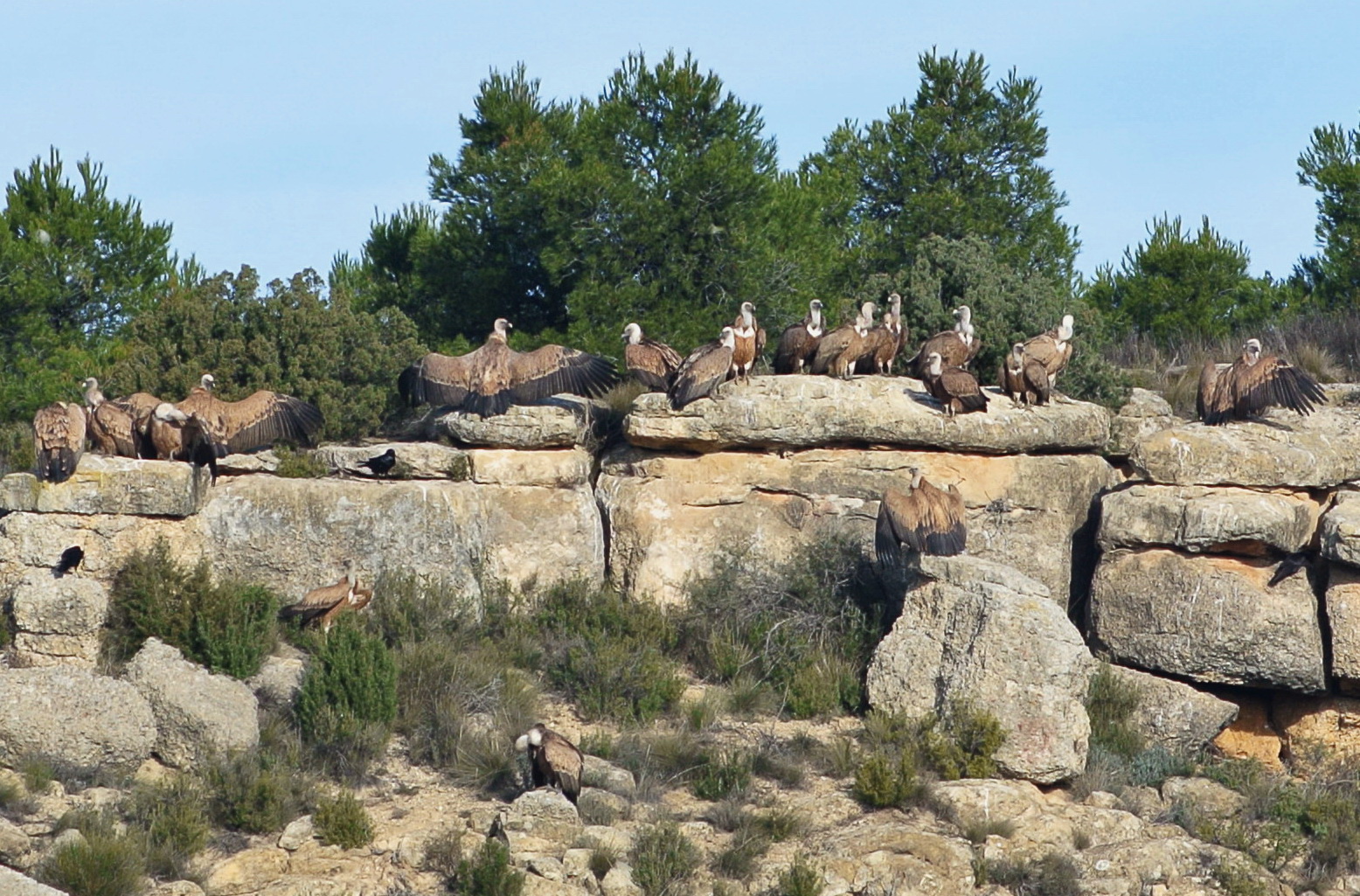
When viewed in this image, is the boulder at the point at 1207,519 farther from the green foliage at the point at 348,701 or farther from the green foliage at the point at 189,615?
the green foliage at the point at 189,615

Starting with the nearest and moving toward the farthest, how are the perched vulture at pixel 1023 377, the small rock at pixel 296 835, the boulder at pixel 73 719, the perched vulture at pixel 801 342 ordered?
the small rock at pixel 296 835, the boulder at pixel 73 719, the perched vulture at pixel 1023 377, the perched vulture at pixel 801 342

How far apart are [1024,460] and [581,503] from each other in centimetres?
496

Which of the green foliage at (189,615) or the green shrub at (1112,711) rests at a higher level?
the green foliage at (189,615)

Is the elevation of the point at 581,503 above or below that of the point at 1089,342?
below

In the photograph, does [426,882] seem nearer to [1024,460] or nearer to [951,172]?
[1024,460]

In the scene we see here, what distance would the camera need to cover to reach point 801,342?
22688 millimetres

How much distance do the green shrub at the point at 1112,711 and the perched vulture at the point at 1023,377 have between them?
327 cm

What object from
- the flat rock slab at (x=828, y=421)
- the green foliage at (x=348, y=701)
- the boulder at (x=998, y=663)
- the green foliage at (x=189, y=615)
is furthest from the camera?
the flat rock slab at (x=828, y=421)

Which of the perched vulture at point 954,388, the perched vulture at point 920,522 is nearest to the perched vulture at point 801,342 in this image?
the perched vulture at point 954,388

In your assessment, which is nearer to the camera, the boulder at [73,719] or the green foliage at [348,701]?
the boulder at [73,719]

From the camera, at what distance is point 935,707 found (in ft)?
62.2

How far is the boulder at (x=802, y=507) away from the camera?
21672 millimetres

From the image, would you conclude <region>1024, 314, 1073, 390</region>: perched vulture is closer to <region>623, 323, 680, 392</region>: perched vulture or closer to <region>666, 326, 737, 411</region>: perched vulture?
<region>666, 326, 737, 411</region>: perched vulture

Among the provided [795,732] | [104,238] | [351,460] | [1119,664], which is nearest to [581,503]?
[351,460]
